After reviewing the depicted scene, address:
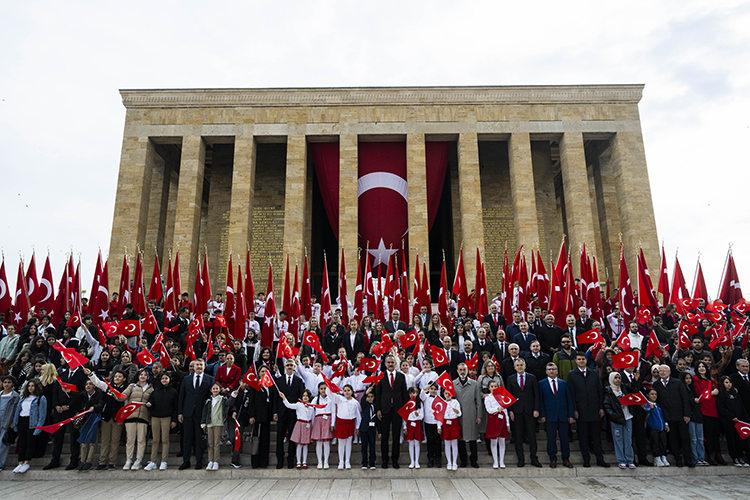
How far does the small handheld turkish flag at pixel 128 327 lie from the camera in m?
11.7

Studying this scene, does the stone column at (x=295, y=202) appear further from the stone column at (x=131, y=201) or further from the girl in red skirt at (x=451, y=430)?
the girl in red skirt at (x=451, y=430)

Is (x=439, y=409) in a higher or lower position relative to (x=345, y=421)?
higher

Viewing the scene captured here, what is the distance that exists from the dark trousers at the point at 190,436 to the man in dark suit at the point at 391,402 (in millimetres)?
3114

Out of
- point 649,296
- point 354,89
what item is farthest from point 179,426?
point 354,89

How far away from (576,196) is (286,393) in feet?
59.8

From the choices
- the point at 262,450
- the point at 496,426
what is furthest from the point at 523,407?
the point at 262,450

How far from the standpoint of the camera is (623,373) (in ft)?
29.9

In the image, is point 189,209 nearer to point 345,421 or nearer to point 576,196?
point 345,421

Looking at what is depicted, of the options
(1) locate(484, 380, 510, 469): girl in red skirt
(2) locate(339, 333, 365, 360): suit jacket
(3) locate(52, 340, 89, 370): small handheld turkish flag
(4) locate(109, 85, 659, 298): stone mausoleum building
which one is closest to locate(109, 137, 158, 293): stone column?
(4) locate(109, 85, 659, 298): stone mausoleum building

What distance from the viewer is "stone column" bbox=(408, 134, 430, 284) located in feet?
72.9

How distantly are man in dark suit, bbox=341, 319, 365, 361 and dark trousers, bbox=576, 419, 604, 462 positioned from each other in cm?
496

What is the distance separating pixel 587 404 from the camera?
8.85 meters

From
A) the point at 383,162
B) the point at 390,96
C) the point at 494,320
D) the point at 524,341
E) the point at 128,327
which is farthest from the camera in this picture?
the point at 383,162

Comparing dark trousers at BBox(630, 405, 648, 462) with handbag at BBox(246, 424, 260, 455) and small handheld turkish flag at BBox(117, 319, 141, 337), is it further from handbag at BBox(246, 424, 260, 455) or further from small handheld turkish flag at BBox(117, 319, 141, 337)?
small handheld turkish flag at BBox(117, 319, 141, 337)
